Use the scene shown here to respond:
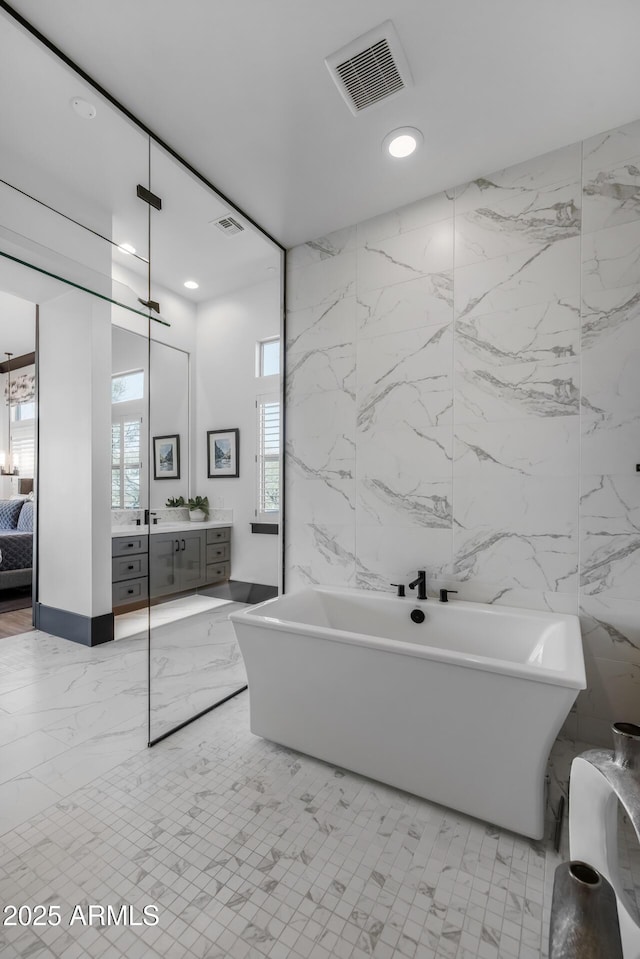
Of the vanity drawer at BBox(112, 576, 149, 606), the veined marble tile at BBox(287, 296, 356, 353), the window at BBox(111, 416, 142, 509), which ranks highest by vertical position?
the veined marble tile at BBox(287, 296, 356, 353)

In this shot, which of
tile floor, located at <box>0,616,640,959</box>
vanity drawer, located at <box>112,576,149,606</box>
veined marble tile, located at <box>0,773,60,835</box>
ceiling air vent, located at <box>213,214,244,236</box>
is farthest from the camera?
ceiling air vent, located at <box>213,214,244,236</box>

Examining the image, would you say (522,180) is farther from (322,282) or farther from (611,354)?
(322,282)

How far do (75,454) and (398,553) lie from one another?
1.83m

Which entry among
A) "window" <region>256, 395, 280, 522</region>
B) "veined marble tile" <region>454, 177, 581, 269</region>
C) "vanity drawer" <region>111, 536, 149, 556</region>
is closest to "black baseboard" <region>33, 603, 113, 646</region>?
"vanity drawer" <region>111, 536, 149, 556</region>

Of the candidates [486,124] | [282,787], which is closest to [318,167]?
[486,124]

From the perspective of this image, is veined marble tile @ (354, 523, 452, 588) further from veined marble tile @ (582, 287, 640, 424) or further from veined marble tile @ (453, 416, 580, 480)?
veined marble tile @ (582, 287, 640, 424)

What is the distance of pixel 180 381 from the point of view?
224 centimetres

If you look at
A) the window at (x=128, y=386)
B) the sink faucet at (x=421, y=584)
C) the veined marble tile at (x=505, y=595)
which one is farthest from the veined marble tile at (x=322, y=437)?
the window at (x=128, y=386)

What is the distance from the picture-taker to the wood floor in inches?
115

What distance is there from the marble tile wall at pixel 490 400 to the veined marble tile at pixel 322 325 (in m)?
0.01

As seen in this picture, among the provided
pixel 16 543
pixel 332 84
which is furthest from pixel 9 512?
pixel 332 84

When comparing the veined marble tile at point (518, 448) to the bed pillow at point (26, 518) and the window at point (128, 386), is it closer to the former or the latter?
the window at point (128, 386)

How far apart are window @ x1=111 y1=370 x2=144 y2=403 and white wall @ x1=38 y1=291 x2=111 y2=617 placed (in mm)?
54

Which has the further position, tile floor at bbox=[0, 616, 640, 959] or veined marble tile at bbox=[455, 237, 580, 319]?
veined marble tile at bbox=[455, 237, 580, 319]
